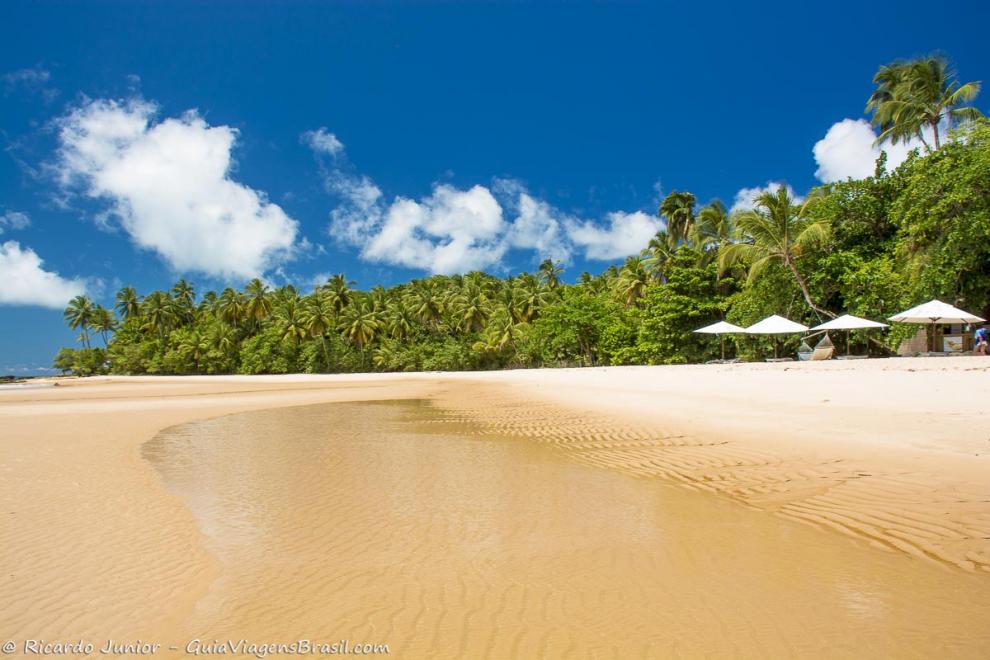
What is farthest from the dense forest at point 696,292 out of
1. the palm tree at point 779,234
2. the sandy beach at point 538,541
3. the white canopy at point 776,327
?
the sandy beach at point 538,541

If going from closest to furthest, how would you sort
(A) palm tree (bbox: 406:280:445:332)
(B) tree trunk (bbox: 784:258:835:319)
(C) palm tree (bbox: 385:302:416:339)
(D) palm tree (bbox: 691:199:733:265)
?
(B) tree trunk (bbox: 784:258:835:319) → (D) palm tree (bbox: 691:199:733:265) → (A) palm tree (bbox: 406:280:445:332) → (C) palm tree (bbox: 385:302:416:339)

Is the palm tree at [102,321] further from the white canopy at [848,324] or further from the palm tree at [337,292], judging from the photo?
the white canopy at [848,324]

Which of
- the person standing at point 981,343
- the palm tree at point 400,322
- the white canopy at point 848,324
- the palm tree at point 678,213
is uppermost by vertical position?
the palm tree at point 678,213

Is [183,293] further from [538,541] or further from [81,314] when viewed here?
[538,541]

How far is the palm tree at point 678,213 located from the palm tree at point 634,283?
17.6ft

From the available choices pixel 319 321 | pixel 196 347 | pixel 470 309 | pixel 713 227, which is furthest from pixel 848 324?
pixel 196 347

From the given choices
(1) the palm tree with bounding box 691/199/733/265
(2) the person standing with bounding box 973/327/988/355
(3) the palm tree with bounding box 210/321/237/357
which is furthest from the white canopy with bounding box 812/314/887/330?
(3) the palm tree with bounding box 210/321/237/357

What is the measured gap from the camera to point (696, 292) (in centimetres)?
3431

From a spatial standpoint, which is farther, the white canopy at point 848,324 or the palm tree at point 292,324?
the palm tree at point 292,324

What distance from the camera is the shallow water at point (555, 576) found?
2781 mm

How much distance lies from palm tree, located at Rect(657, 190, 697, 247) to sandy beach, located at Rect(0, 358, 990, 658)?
40.8m

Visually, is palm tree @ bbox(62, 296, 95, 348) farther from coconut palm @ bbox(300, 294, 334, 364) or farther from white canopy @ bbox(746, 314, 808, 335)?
white canopy @ bbox(746, 314, 808, 335)

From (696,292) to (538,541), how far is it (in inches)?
1300

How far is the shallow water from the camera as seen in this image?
2.78m
